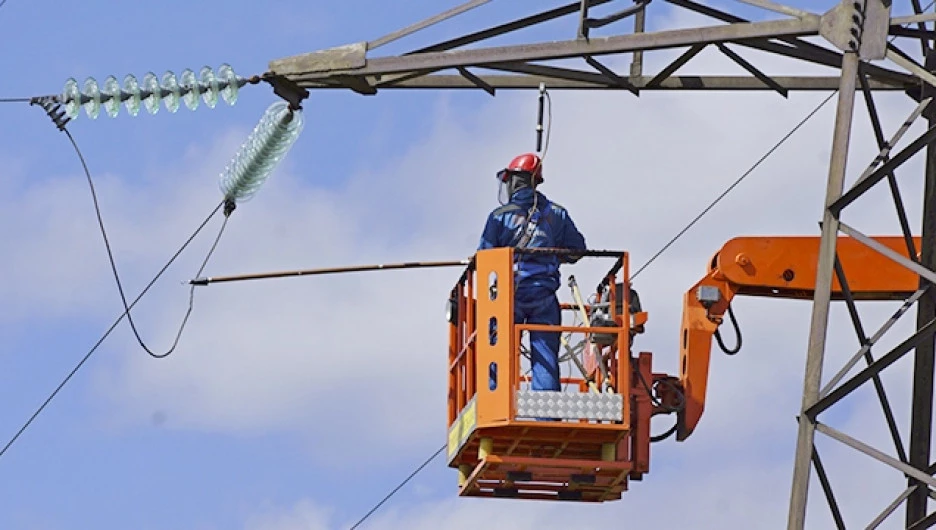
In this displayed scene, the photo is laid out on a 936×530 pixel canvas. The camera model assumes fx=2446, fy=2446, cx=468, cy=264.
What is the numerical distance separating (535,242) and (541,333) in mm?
817

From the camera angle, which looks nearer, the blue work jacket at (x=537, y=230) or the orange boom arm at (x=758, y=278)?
the blue work jacket at (x=537, y=230)

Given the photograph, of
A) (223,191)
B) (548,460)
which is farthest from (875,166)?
(223,191)

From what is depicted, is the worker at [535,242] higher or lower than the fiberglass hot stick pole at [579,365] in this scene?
higher

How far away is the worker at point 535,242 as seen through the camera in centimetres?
2169

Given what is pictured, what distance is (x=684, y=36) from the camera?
20.1m

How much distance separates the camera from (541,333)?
2178 cm

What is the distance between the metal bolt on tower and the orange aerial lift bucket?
1.86 m

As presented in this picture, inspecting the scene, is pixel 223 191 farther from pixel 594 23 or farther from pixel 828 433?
pixel 828 433

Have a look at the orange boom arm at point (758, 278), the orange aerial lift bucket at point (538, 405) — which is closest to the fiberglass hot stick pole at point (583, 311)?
the orange aerial lift bucket at point (538, 405)

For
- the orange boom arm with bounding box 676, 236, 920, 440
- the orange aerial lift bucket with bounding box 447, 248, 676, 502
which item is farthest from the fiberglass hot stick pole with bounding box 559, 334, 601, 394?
the orange boom arm with bounding box 676, 236, 920, 440

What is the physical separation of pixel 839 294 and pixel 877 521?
15.7 ft

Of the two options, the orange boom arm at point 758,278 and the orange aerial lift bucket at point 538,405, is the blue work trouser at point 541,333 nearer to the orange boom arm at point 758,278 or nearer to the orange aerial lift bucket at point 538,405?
the orange aerial lift bucket at point 538,405

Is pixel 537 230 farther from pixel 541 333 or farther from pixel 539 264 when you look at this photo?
pixel 541 333

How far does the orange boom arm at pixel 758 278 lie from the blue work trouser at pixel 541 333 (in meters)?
2.08
